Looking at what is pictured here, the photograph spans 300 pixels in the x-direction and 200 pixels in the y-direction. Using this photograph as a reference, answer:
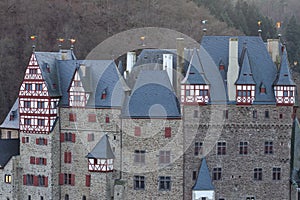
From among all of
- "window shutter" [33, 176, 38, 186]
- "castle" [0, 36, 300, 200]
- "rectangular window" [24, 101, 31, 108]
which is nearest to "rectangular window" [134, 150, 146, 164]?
"castle" [0, 36, 300, 200]

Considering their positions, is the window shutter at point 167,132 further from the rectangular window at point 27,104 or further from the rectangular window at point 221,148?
the rectangular window at point 27,104

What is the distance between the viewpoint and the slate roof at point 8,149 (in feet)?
143

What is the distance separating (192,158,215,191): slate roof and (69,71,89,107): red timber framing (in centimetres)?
923

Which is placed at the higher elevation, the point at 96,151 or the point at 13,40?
the point at 13,40

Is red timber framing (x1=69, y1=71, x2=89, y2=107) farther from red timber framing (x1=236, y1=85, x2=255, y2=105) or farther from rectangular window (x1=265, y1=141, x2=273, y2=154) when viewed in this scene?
rectangular window (x1=265, y1=141, x2=273, y2=154)

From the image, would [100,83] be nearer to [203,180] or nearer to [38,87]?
[38,87]

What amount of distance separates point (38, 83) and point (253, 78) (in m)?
14.8

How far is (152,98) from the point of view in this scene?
131 ft

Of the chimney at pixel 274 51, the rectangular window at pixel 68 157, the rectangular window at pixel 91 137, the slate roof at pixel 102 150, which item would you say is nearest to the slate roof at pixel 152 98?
the slate roof at pixel 102 150

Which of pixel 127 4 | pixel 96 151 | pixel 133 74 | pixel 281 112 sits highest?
pixel 127 4

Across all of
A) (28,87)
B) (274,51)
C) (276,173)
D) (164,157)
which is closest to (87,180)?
(164,157)

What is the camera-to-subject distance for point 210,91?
3994 cm

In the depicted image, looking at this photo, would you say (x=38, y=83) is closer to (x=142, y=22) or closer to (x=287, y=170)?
(x=287, y=170)

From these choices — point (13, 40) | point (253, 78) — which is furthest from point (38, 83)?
point (13, 40)
